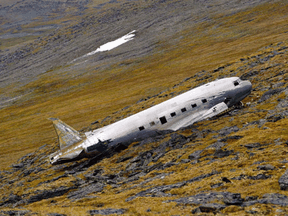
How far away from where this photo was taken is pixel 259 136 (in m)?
25.0

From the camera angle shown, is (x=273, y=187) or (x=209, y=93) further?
(x=209, y=93)

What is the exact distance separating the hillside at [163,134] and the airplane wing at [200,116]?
995 mm

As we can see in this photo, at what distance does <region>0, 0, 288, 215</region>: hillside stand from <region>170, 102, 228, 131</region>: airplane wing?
3.26ft

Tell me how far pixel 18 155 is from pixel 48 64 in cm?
9984

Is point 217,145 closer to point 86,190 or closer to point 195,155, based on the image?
point 195,155

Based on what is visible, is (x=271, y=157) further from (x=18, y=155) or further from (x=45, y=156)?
(x=18, y=155)

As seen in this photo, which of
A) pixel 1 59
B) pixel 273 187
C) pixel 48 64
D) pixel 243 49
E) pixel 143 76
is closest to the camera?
pixel 273 187

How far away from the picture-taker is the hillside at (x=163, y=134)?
61.7 feet

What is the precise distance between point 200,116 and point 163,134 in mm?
5304

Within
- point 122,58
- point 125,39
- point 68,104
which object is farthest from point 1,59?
point 68,104

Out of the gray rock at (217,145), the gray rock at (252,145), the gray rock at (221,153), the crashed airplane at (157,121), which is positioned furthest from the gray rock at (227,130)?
the gray rock at (252,145)

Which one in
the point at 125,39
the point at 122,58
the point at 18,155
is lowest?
the point at 18,155

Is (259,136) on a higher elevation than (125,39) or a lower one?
lower

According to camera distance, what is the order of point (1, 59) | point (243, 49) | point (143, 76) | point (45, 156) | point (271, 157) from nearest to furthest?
point (271, 157)
point (45, 156)
point (243, 49)
point (143, 76)
point (1, 59)
